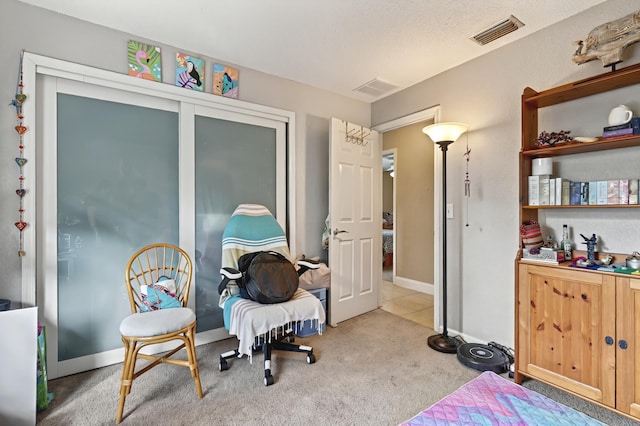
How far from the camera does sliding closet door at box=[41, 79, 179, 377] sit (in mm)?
2152

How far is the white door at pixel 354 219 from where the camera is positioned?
315 centimetres

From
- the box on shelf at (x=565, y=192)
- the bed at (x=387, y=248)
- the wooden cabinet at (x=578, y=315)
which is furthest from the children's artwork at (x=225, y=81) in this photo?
the bed at (x=387, y=248)

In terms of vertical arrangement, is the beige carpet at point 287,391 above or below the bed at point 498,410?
below

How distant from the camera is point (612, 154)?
1.94 m

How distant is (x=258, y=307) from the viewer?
2.06 meters

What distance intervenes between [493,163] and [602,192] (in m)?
0.81

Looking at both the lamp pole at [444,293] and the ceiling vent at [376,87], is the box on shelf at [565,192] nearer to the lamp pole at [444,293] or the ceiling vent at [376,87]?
the lamp pole at [444,293]

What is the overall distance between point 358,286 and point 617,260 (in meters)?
2.14

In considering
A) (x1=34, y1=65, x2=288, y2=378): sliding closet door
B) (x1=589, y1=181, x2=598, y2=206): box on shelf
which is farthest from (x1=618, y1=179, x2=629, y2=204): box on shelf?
(x1=34, y1=65, x2=288, y2=378): sliding closet door

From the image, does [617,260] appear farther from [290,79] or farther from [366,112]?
[290,79]

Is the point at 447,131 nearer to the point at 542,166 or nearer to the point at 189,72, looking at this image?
the point at 542,166

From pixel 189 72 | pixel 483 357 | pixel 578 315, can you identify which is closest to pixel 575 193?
pixel 578 315

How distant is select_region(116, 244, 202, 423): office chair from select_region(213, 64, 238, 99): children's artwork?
1441mm

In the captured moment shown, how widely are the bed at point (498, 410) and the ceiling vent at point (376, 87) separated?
2781 millimetres
